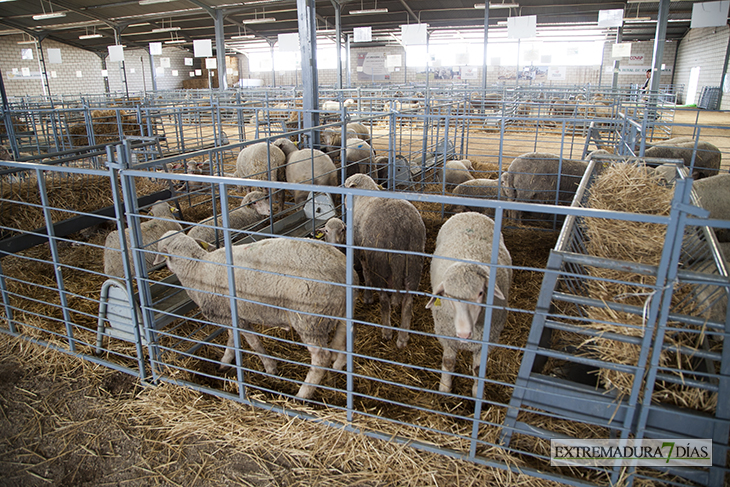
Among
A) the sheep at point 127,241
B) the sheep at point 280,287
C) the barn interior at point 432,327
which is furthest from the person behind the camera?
the sheep at point 127,241

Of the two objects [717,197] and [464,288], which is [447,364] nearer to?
[464,288]

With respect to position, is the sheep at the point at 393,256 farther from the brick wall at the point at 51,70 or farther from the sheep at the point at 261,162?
the brick wall at the point at 51,70

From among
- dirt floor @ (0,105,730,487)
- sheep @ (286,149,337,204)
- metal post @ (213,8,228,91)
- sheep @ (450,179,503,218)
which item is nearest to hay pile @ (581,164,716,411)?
dirt floor @ (0,105,730,487)

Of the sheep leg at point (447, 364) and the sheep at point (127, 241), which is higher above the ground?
the sheep at point (127, 241)

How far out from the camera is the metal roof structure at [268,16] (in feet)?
64.6

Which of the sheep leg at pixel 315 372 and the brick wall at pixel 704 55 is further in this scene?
the brick wall at pixel 704 55

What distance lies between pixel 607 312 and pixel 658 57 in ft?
57.0

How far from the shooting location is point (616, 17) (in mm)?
13125

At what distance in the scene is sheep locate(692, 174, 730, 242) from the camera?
15.6 ft

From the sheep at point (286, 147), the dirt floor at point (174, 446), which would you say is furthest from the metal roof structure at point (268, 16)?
the dirt floor at point (174, 446)

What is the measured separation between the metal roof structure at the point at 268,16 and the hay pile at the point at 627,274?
16.8 m

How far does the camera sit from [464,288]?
274 centimetres

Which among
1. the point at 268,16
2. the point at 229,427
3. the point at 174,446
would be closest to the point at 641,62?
the point at 268,16

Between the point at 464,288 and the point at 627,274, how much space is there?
0.91 metres
